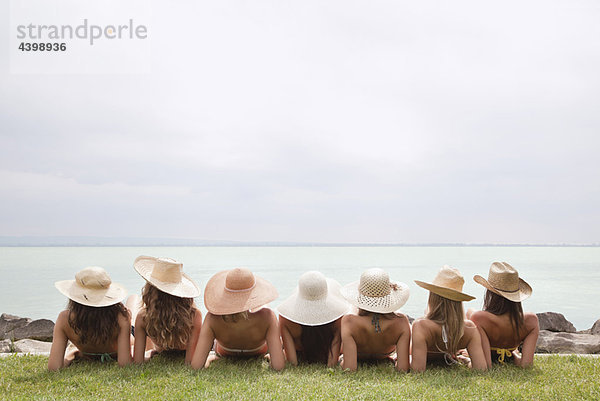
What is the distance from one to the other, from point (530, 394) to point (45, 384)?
4.83m

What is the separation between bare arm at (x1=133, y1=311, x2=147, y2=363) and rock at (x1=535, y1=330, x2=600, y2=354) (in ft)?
20.0

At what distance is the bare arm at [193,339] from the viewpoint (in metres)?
5.56

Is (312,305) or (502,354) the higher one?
(312,305)

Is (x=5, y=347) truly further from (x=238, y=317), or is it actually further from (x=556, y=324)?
(x=556, y=324)

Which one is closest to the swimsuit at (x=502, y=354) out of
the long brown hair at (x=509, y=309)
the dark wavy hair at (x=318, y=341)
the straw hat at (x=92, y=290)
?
the long brown hair at (x=509, y=309)

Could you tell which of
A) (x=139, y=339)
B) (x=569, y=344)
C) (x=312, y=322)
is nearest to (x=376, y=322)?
(x=312, y=322)

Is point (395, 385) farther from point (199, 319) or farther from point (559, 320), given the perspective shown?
point (559, 320)

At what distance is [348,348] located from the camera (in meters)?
5.34

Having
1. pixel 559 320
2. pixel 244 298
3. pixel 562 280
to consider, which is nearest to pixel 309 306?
pixel 244 298

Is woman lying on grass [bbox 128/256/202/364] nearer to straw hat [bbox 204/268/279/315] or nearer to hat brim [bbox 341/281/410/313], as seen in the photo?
straw hat [bbox 204/268/279/315]

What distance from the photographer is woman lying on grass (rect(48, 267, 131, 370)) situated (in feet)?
17.7

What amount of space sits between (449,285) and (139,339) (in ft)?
12.0

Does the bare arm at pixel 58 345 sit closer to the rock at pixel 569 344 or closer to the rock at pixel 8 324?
the rock at pixel 8 324

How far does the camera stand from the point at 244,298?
5.44m
